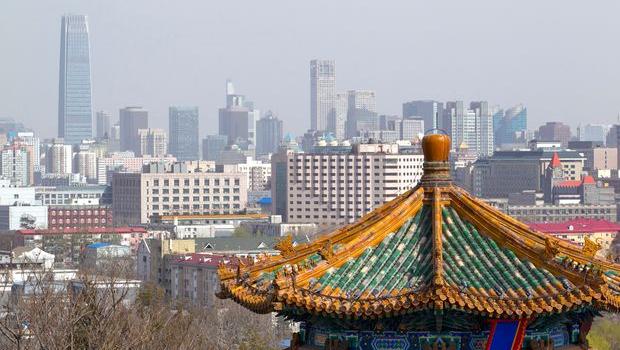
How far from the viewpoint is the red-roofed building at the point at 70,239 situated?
105500 mm

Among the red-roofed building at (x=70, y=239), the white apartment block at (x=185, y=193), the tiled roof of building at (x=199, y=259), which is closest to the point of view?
the tiled roof of building at (x=199, y=259)

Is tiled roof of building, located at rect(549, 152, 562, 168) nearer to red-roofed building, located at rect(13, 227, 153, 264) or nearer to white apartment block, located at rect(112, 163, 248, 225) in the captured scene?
white apartment block, located at rect(112, 163, 248, 225)

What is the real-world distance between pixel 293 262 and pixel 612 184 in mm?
162505

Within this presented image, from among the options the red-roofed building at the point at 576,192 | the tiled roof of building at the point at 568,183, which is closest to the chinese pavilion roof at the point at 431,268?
the red-roofed building at the point at 576,192

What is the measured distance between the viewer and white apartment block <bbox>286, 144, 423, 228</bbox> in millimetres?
141625

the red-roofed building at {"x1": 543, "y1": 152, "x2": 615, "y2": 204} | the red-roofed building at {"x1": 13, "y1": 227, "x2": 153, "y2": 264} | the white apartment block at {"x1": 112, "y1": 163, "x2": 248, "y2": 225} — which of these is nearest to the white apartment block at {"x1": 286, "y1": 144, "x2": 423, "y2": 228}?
the white apartment block at {"x1": 112, "y1": 163, "x2": 248, "y2": 225}

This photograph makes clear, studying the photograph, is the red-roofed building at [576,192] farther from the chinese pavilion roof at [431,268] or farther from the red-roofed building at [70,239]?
the chinese pavilion roof at [431,268]

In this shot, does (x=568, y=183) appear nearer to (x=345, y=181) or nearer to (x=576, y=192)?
(x=576, y=192)

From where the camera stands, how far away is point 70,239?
359 feet

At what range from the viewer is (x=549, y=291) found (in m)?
12.3

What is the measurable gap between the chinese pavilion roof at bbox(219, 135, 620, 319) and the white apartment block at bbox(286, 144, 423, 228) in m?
126

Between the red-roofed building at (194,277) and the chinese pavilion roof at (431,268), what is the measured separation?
6085 centimetres

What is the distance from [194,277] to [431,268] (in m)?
66.9

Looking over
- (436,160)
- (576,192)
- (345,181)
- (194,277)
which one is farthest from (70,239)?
(436,160)
